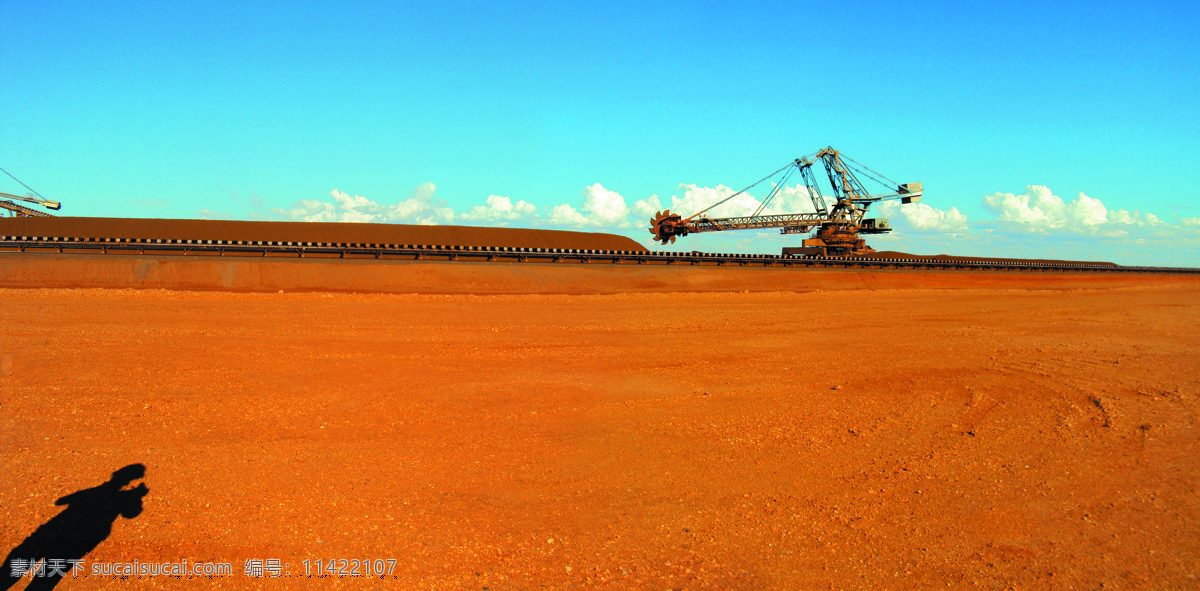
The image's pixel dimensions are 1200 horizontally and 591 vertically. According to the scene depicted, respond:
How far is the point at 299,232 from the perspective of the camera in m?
51.3

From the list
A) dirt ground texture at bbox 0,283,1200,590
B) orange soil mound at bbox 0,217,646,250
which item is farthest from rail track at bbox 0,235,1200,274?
orange soil mound at bbox 0,217,646,250

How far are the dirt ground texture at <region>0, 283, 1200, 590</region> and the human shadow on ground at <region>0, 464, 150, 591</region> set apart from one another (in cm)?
11

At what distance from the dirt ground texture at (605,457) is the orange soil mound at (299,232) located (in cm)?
3607

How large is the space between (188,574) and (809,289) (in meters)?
26.1

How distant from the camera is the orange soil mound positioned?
4609 centimetres

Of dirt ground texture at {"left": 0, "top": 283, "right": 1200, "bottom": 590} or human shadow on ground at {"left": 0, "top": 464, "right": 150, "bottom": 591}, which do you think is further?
dirt ground texture at {"left": 0, "top": 283, "right": 1200, "bottom": 590}

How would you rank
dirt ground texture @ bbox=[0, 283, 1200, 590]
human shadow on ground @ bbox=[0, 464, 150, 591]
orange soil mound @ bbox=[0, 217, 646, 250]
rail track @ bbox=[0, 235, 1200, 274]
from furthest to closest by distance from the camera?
1. orange soil mound @ bbox=[0, 217, 646, 250]
2. rail track @ bbox=[0, 235, 1200, 274]
3. dirt ground texture @ bbox=[0, 283, 1200, 590]
4. human shadow on ground @ bbox=[0, 464, 150, 591]

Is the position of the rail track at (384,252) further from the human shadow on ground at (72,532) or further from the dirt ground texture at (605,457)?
the human shadow on ground at (72,532)

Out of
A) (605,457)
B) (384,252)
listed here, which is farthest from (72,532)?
(384,252)

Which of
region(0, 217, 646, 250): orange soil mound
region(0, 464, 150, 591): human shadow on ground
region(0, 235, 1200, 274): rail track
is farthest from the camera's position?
region(0, 217, 646, 250): orange soil mound

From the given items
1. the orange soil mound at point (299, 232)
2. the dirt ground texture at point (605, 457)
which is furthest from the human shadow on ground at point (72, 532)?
the orange soil mound at point (299, 232)

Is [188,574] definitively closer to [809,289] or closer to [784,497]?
[784,497]

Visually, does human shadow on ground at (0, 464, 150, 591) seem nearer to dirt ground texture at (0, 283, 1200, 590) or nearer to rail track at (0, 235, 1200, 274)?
dirt ground texture at (0, 283, 1200, 590)

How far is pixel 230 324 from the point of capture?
13.4 metres
